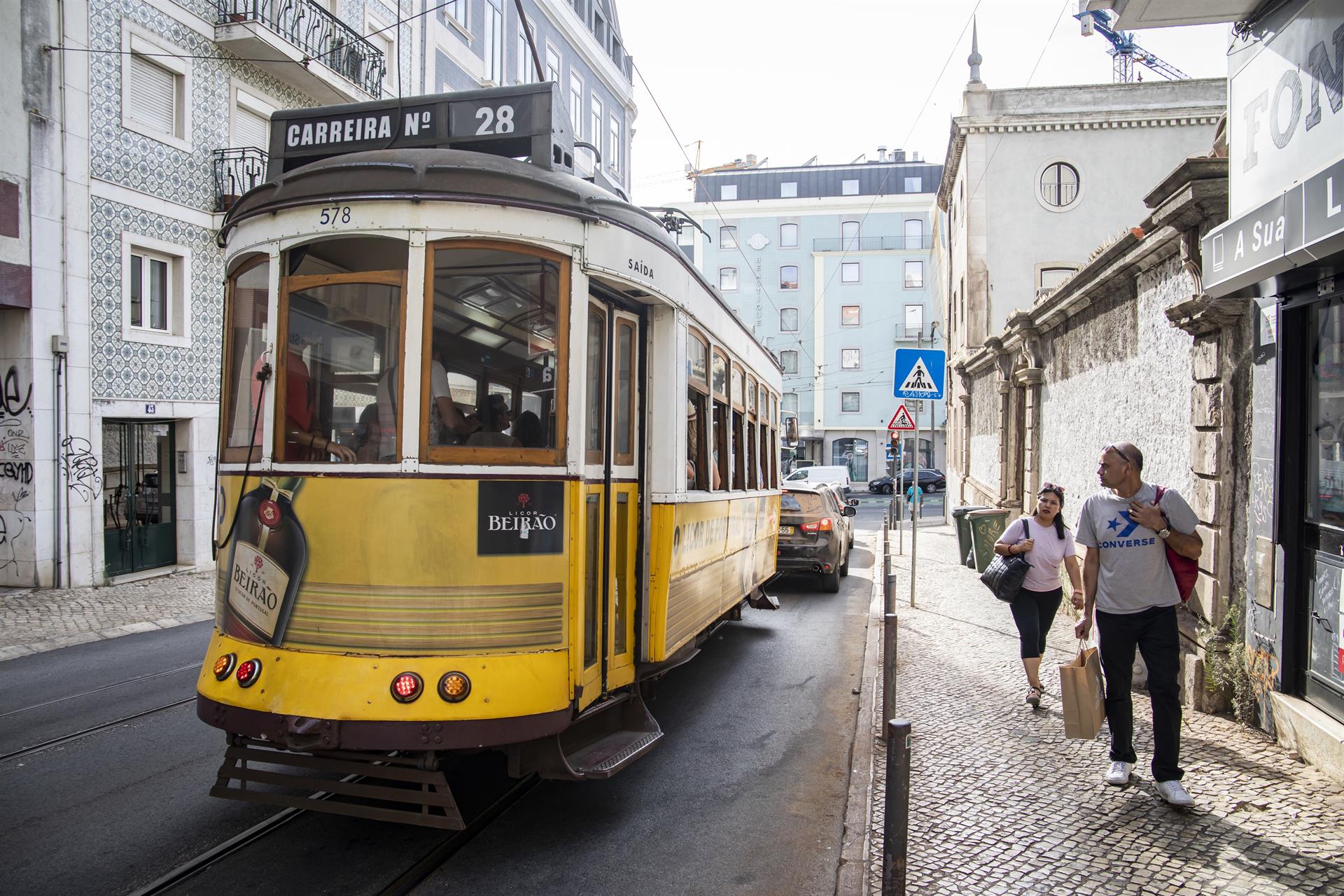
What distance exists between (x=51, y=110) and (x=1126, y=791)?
14492mm

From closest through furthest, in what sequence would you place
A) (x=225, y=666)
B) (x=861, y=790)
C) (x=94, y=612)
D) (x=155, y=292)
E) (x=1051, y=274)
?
1. (x=225, y=666)
2. (x=861, y=790)
3. (x=94, y=612)
4. (x=155, y=292)
5. (x=1051, y=274)

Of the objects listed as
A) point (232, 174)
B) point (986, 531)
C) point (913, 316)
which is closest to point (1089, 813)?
point (986, 531)

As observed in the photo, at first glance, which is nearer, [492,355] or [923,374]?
[492,355]

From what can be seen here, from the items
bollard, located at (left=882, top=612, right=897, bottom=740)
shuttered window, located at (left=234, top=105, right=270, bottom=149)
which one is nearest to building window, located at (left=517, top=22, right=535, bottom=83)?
shuttered window, located at (left=234, top=105, right=270, bottom=149)

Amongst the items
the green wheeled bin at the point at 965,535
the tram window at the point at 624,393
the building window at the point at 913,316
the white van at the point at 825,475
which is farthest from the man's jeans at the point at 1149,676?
the building window at the point at 913,316

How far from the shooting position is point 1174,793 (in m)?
4.70

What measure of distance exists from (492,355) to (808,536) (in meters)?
9.54

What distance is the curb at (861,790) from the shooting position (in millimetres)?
4125

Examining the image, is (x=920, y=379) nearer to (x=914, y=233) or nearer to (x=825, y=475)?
(x=825, y=475)

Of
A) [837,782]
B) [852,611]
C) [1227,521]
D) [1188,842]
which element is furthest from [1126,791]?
[852,611]

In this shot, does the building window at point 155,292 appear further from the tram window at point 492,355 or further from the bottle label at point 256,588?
the tram window at point 492,355

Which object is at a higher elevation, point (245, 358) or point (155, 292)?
point (155, 292)

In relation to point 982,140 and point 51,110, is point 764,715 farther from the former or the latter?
point 982,140

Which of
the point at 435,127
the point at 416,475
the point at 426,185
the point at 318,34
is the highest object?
the point at 318,34
